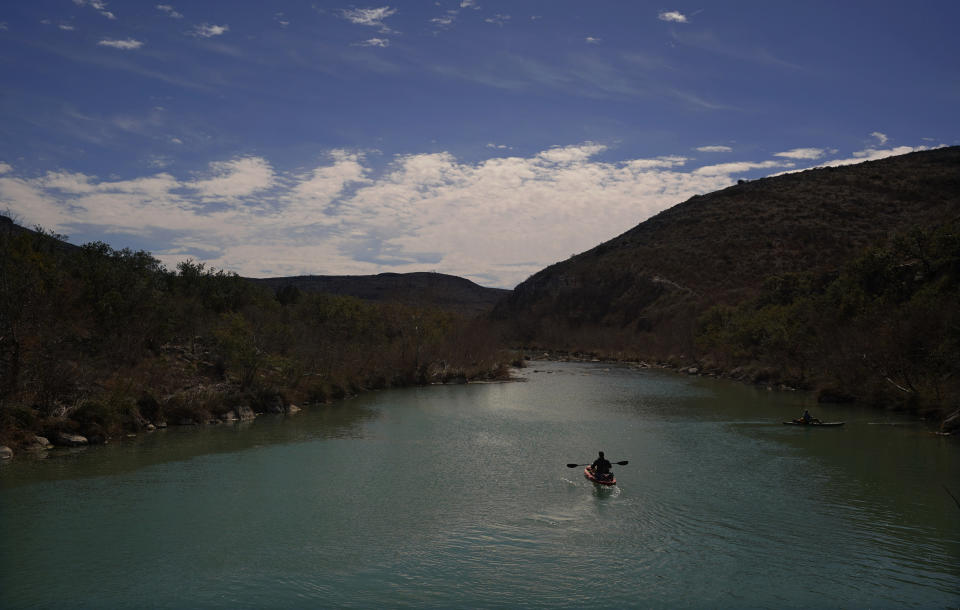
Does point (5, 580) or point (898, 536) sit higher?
point (898, 536)

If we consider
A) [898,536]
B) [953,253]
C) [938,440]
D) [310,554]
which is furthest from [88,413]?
[953,253]

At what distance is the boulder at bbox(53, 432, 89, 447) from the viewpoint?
28.9m

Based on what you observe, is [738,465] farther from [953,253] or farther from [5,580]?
[953,253]

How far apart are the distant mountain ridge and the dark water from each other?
62974mm

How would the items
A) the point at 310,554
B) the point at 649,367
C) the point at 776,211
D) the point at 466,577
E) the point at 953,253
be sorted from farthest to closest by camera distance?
the point at 776,211, the point at 649,367, the point at 953,253, the point at 310,554, the point at 466,577

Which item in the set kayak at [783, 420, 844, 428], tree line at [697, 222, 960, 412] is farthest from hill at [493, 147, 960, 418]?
kayak at [783, 420, 844, 428]

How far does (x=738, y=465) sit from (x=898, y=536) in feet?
29.1

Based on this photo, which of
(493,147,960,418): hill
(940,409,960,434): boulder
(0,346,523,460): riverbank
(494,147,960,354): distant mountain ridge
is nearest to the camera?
(0,346,523,460): riverbank

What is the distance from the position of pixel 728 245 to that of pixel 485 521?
108506mm

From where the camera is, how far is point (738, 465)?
26.9m

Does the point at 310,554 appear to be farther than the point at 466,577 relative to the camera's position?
Yes

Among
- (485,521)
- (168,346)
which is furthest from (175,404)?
(485,521)

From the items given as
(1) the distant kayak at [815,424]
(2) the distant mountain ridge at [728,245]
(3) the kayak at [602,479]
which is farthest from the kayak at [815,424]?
(2) the distant mountain ridge at [728,245]

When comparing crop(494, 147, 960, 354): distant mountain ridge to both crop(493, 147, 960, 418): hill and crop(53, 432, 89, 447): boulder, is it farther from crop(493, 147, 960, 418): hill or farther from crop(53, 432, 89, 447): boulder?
crop(53, 432, 89, 447): boulder
